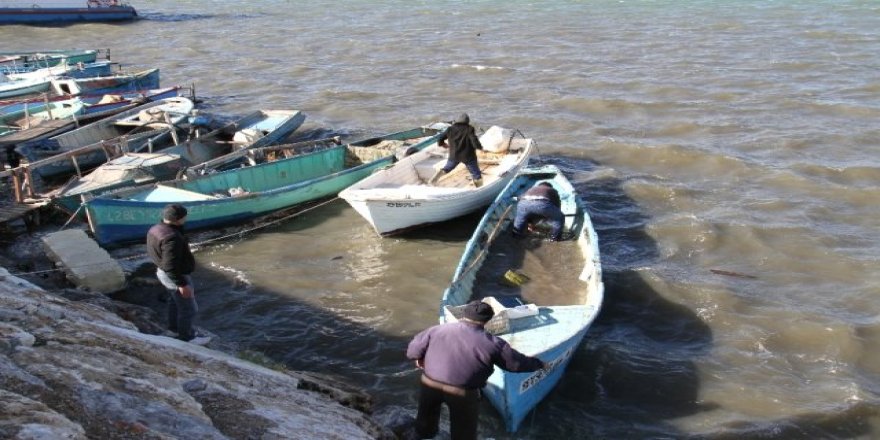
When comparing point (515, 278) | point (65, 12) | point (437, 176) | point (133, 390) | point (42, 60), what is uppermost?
point (65, 12)

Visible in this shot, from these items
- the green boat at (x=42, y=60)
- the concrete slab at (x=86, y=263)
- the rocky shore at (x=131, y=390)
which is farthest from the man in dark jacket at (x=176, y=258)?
the green boat at (x=42, y=60)

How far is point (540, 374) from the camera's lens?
8.38 m

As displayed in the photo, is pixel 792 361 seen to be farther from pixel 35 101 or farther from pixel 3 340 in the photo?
pixel 35 101

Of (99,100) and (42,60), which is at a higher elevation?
(42,60)

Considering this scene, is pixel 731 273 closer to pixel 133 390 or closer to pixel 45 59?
pixel 133 390

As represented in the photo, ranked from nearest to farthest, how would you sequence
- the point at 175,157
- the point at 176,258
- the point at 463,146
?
the point at 176,258
the point at 463,146
the point at 175,157

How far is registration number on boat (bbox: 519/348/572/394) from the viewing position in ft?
26.8

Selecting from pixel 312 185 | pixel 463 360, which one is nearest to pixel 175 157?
pixel 312 185

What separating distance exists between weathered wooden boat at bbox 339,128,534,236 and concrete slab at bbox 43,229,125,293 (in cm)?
402

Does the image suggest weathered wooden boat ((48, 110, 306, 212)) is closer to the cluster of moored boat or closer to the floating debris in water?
the cluster of moored boat

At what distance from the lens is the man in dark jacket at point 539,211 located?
12.0m

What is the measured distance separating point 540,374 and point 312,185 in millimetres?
8015

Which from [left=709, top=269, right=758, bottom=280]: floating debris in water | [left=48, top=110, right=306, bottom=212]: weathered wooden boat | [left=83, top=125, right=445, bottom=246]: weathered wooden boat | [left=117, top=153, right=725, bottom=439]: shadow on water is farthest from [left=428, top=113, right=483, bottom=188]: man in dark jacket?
[left=48, top=110, right=306, bottom=212]: weathered wooden boat

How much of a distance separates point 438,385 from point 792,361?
6001 millimetres
